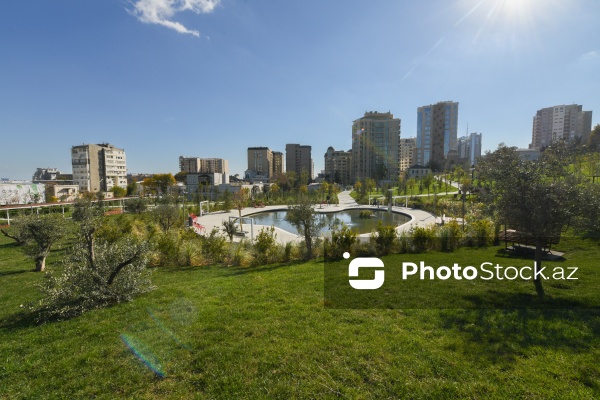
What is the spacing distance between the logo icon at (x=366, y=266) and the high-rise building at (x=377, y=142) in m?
78.4

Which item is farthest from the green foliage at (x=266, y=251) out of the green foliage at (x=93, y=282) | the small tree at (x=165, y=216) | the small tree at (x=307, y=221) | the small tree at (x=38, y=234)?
the small tree at (x=165, y=216)

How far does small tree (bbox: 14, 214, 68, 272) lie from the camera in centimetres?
990

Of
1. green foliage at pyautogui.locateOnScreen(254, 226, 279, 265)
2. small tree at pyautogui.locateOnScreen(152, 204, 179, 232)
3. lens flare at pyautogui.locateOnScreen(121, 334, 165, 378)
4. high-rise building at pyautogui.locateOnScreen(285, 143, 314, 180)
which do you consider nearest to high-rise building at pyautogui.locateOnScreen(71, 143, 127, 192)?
small tree at pyautogui.locateOnScreen(152, 204, 179, 232)

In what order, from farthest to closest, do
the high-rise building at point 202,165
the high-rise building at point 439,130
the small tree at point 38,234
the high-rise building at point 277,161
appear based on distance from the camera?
the high-rise building at point 277,161
the high-rise building at point 202,165
the high-rise building at point 439,130
the small tree at point 38,234

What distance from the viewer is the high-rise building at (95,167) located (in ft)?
227

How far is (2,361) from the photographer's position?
3.72 m

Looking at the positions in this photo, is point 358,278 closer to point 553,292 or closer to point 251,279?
point 251,279

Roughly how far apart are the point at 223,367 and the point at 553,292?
6835mm

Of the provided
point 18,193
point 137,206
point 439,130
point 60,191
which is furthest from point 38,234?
point 439,130

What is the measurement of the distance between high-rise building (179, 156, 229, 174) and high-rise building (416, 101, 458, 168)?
89.1 m

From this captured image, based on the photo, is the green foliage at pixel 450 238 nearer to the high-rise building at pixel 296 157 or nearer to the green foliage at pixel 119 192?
the green foliage at pixel 119 192

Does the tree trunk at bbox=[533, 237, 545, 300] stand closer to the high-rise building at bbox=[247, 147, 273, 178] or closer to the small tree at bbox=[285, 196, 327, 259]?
the small tree at bbox=[285, 196, 327, 259]

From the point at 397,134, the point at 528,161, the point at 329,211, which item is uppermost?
the point at 397,134

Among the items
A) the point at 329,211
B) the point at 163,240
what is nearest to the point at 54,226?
the point at 163,240
